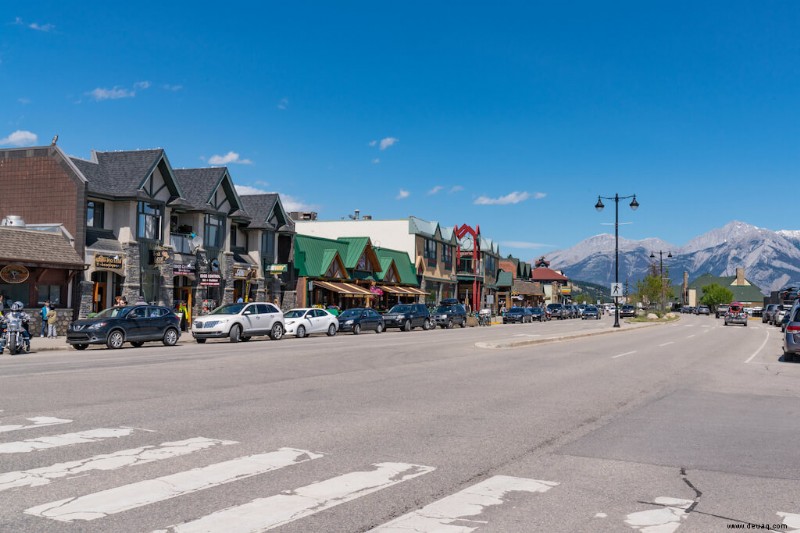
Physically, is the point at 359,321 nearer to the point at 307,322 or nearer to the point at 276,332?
the point at 307,322

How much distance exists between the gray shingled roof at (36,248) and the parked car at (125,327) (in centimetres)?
591

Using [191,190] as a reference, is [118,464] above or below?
below

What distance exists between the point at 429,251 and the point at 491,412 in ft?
215

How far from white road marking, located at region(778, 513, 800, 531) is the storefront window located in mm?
35106

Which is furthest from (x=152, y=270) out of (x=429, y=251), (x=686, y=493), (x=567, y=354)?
(x=429, y=251)

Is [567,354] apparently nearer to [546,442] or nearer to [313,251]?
[546,442]

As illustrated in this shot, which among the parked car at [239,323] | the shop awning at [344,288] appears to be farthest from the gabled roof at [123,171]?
the shop awning at [344,288]

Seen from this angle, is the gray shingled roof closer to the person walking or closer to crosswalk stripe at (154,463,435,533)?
the person walking

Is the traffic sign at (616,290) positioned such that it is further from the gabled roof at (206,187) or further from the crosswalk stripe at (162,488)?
the crosswalk stripe at (162,488)

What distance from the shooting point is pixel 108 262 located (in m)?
34.9

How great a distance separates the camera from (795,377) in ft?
57.9

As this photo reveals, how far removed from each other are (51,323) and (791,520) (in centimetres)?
3138

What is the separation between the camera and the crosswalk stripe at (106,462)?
646cm

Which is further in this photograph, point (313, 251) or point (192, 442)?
point (313, 251)
